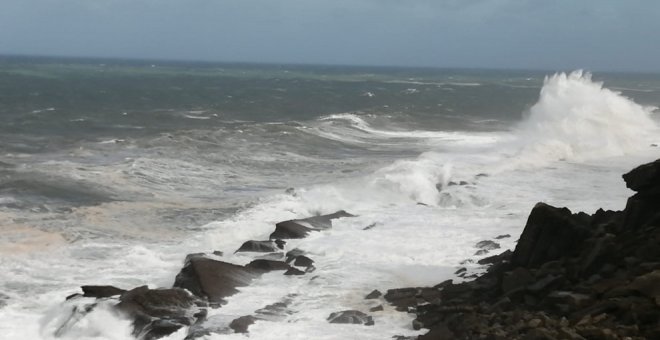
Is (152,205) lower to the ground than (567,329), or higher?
lower

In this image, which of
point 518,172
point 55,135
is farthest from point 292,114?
point 518,172

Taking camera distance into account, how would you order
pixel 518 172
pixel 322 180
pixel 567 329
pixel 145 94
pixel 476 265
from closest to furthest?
pixel 567 329, pixel 476 265, pixel 322 180, pixel 518 172, pixel 145 94

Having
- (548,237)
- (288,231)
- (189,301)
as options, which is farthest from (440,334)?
(288,231)

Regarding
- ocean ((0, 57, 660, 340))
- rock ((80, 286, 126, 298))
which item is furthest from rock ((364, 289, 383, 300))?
rock ((80, 286, 126, 298))

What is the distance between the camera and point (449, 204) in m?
20.5

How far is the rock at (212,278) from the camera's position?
12.3 metres

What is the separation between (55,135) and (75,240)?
2082 centimetres

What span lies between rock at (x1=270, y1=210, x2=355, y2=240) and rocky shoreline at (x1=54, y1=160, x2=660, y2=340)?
249cm

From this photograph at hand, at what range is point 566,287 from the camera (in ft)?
35.2

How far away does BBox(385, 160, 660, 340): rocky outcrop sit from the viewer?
29.7 ft

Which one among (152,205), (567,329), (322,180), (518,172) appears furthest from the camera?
(518,172)

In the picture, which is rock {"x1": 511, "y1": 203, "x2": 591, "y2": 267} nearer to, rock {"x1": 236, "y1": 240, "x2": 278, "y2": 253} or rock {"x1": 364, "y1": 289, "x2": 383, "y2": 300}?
rock {"x1": 364, "y1": 289, "x2": 383, "y2": 300}

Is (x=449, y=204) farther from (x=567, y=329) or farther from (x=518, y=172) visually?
(x=567, y=329)

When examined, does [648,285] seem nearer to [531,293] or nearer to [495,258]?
[531,293]
